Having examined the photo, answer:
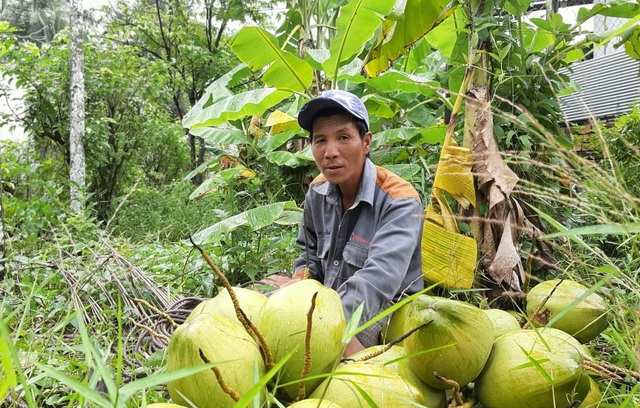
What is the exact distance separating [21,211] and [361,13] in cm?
294

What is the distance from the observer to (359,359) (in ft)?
3.53

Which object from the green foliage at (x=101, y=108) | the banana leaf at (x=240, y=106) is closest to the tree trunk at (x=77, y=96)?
the green foliage at (x=101, y=108)

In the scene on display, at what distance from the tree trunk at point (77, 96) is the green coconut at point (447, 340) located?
6.08m

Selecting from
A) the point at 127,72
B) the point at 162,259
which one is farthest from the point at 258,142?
the point at 127,72

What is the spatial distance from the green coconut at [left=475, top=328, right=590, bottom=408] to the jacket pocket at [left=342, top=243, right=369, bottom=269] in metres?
1.17

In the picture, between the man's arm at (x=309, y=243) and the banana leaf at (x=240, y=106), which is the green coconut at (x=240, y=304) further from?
the banana leaf at (x=240, y=106)

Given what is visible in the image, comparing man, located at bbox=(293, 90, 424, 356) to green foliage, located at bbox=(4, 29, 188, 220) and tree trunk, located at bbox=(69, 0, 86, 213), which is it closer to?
green foliage, located at bbox=(4, 29, 188, 220)

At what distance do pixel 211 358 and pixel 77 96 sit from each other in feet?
21.2

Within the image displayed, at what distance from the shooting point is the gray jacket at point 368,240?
1.87 meters

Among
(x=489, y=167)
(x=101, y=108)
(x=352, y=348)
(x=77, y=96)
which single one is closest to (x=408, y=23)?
(x=489, y=167)

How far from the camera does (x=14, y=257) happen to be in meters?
2.86

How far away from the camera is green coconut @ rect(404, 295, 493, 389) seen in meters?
1.01

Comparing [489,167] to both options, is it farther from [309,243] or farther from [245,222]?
[245,222]

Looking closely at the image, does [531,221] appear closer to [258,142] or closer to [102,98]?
[258,142]
